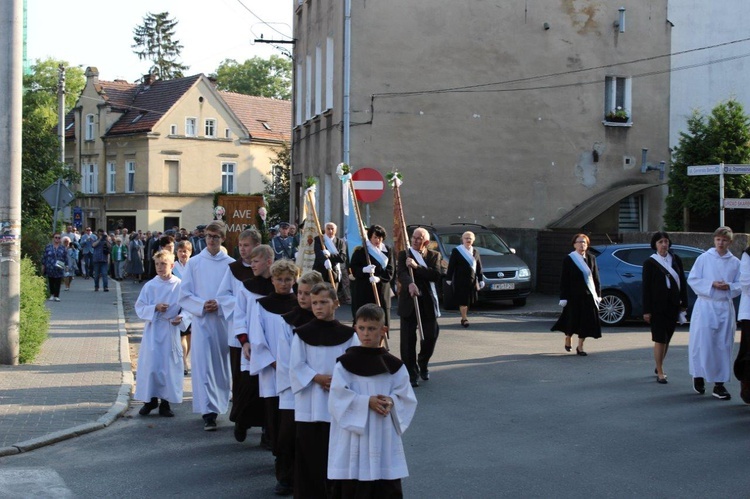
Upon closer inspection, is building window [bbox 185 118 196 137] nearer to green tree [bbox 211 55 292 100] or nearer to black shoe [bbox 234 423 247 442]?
green tree [bbox 211 55 292 100]

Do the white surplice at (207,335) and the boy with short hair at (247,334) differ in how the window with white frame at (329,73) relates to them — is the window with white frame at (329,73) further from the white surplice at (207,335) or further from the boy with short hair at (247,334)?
the boy with short hair at (247,334)

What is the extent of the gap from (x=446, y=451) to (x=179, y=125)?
57974 millimetres

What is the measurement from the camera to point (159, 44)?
280 ft

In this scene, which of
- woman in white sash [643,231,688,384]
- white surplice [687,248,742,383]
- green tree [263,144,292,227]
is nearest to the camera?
white surplice [687,248,742,383]

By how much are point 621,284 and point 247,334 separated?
39.8 ft

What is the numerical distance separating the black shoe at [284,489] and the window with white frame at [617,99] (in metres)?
24.4

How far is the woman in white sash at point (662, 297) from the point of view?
11.9m

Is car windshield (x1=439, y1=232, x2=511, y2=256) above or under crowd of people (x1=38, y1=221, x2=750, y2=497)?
above

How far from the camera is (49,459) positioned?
8.12m

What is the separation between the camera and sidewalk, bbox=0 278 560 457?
29.8ft

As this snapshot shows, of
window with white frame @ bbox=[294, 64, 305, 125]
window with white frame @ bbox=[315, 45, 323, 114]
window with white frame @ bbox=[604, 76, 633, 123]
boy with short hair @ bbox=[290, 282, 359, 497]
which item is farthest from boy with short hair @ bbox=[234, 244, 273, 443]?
window with white frame @ bbox=[294, 64, 305, 125]

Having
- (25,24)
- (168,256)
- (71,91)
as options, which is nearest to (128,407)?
(168,256)

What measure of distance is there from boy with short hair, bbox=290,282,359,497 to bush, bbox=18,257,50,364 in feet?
26.9

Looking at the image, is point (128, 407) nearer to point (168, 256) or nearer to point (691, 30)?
point (168, 256)
